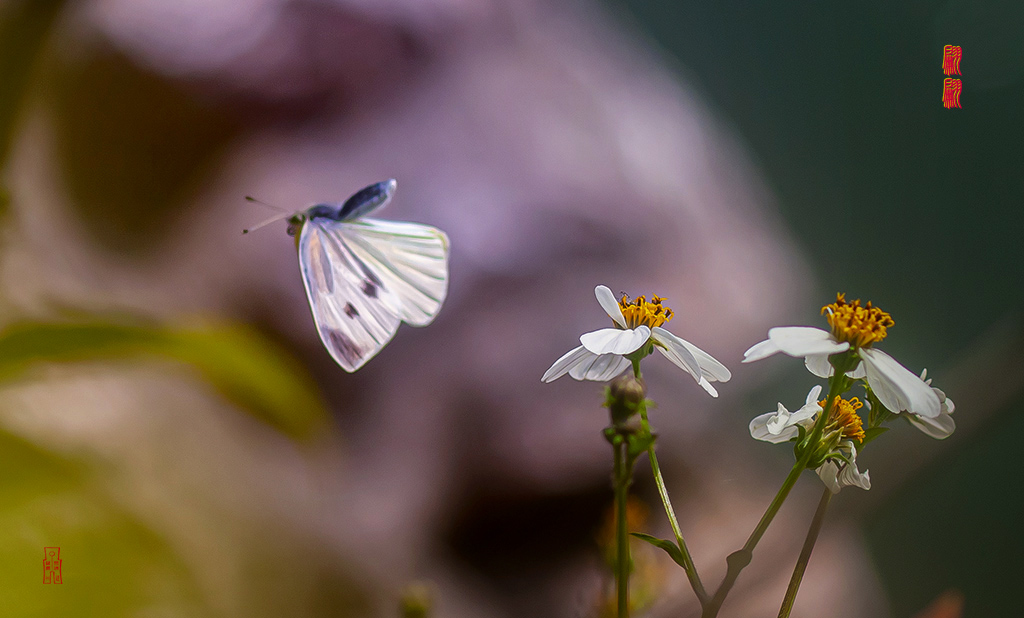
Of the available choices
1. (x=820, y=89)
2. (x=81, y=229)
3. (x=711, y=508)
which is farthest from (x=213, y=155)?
(x=820, y=89)

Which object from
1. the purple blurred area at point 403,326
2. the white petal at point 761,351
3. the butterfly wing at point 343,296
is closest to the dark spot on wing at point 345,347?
the butterfly wing at point 343,296

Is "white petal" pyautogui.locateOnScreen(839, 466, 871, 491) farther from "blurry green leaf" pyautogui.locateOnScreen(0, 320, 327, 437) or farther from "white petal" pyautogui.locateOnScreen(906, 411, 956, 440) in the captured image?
"blurry green leaf" pyautogui.locateOnScreen(0, 320, 327, 437)

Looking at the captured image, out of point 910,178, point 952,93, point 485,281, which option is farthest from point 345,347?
point 910,178

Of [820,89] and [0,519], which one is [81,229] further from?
Result: [820,89]

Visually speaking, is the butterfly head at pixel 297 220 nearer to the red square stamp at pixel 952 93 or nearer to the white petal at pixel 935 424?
the white petal at pixel 935 424

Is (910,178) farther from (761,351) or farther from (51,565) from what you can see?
(51,565)

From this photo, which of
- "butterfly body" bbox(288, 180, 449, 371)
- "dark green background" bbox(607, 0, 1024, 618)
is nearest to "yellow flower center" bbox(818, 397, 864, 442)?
"butterfly body" bbox(288, 180, 449, 371)
